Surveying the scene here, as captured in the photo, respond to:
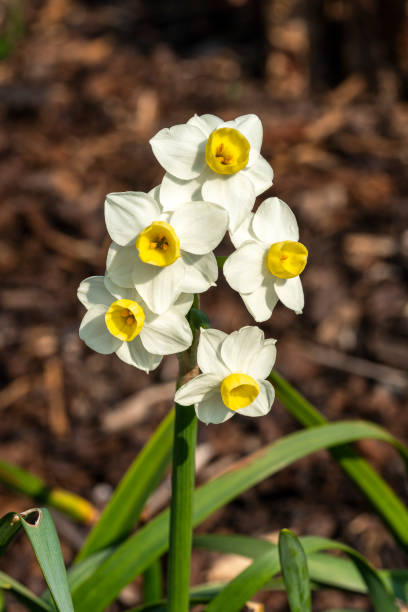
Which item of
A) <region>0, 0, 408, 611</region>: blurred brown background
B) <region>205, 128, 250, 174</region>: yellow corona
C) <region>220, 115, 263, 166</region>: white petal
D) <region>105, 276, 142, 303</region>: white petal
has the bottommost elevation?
<region>105, 276, 142, 303</region>: white petal

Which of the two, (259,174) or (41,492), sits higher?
(259,174)

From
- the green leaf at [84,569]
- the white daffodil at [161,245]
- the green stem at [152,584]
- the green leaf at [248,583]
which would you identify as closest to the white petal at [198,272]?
the white daffodil at [161,245]

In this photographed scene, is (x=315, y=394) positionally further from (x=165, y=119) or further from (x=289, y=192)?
(x=165, y=119)

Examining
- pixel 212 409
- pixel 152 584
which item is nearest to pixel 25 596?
pixel 152 584

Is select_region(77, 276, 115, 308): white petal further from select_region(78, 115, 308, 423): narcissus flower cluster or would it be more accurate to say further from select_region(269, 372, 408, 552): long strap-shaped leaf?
select_region(269, 372, 408, 552): long strap-shaped leaf

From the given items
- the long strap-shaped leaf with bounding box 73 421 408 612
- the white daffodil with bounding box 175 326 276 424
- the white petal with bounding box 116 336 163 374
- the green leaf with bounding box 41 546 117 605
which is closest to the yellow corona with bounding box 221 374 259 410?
the white daffodil with bounding box 175 326 276 424

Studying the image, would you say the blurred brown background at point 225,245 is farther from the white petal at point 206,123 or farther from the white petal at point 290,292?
the white petal at point 206,123

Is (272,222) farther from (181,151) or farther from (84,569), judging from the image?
(84,569)
